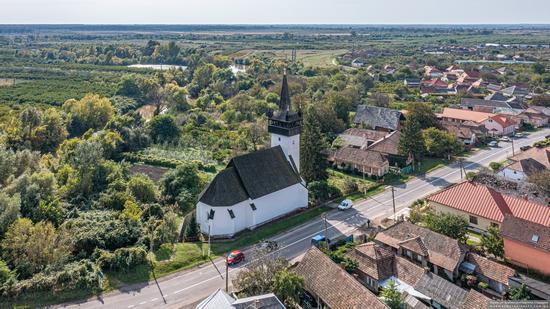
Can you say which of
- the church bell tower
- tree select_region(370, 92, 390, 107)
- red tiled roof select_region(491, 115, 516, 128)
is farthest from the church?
tree select_region(370, 92, 390, 107)

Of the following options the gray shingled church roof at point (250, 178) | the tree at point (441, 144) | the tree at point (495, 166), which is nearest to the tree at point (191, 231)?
the gray shingled church roof at point (250, 178)

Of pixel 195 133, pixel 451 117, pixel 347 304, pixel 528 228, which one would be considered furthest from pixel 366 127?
pixel 347 304

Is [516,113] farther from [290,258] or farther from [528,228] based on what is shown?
[290,258]

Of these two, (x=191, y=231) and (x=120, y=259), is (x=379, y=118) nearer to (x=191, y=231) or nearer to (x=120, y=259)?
(x=191, y=231)

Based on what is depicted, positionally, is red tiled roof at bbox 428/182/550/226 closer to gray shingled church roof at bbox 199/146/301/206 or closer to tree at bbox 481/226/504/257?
tree at bbox 481/226/504/257

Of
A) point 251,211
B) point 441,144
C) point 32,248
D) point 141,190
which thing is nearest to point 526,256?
point 251,211

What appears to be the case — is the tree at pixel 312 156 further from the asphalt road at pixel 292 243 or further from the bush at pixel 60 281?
the bush at pixel 60 281
